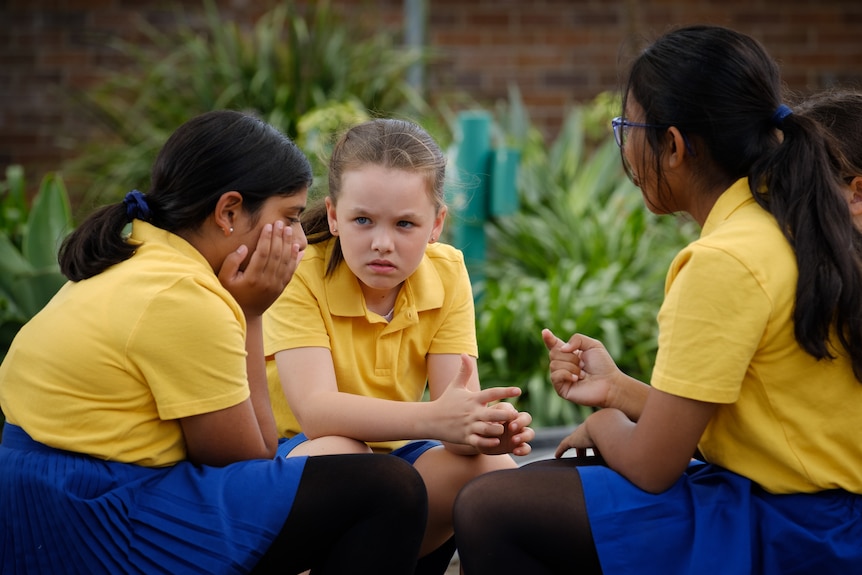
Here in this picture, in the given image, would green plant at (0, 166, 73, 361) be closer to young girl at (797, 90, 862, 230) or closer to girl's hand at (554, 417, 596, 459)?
girl's hand at (554, 417, 596, 459)

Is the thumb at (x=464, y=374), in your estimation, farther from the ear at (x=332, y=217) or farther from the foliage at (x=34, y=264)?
the foliage at (x=34, y=264)

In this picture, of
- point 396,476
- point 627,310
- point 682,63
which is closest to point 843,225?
point 682,63

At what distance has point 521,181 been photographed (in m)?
5.98

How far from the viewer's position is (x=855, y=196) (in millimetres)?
2459

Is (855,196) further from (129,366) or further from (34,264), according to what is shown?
(34,264)

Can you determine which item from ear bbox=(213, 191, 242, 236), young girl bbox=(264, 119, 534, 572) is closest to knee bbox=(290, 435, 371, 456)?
young girl bbox=(264, 119, 534, 572)

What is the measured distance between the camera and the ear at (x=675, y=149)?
6.88ft

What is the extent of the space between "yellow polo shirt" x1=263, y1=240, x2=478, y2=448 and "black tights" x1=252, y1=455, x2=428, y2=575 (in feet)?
Answer: 1.45

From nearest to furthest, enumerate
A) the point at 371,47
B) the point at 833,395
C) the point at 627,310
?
the point at 833,395 < the point at 627,310 < the point at 371,47

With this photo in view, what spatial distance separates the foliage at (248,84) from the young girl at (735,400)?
4.40 m

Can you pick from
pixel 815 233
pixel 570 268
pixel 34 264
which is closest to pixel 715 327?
pixel 815 233

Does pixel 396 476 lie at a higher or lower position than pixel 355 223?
lower

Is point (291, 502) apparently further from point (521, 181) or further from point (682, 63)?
point (521, 181)

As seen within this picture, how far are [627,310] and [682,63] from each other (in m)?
2.70
